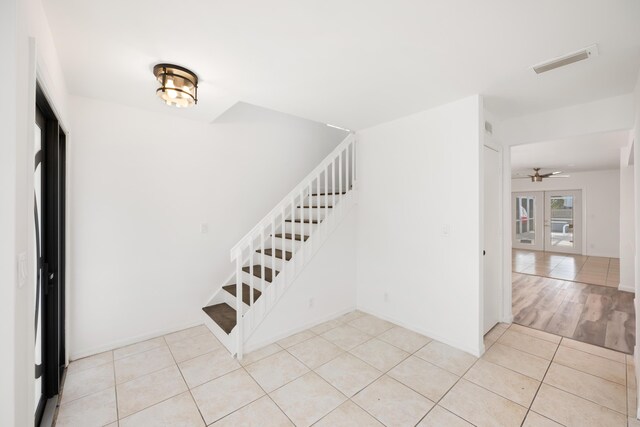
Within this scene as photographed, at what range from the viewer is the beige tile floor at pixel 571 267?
5.66m

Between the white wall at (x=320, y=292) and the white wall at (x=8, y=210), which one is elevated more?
the white wall at (x=8, y=210)

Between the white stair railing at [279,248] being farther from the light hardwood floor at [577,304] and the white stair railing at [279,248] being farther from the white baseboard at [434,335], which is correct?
the light hardwood floor at [577,304]

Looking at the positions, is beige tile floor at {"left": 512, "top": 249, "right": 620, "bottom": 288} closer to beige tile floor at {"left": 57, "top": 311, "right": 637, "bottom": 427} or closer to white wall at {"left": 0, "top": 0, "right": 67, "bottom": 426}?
beige tile floor at {"left": 57, "top": 311, "right": 637, "bottom": 427}

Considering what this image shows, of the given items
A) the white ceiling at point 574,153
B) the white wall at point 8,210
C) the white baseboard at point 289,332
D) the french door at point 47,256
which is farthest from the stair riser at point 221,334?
the white ceiling at point 574,153

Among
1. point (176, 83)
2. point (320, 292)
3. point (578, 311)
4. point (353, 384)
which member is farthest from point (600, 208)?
point (176, 83)

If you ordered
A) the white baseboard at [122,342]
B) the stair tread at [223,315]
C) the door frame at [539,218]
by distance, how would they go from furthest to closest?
the door frame at [539,218]
the stair tread at [223,315]
the white baseboard at [122,342]

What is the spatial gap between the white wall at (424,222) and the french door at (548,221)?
850 centimetres

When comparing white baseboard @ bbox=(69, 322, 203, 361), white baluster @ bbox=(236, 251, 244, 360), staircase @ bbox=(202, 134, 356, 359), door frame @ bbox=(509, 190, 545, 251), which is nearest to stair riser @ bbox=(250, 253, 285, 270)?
staircase @ bbox=(202, 134, 356, 359)

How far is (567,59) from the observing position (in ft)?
6.54

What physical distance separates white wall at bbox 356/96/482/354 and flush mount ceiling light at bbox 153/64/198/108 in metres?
2.30

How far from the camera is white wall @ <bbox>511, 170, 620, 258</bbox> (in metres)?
7.72

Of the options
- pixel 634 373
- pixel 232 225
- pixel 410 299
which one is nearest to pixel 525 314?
pixel 634 373

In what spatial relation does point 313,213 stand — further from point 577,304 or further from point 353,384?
point 577,304

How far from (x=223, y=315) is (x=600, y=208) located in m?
10.5
